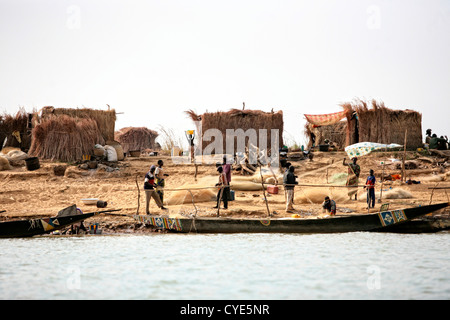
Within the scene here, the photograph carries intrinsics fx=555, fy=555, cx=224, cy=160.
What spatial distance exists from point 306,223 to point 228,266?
2096mm

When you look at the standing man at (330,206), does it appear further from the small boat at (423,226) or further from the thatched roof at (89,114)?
the thatched roof at (89,114)

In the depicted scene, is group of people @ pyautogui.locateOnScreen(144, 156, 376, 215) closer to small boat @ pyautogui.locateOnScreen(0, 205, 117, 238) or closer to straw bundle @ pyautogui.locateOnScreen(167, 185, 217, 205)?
straw bundle @ pyautogui.locateOnScreen(167, 185, 217, 205)

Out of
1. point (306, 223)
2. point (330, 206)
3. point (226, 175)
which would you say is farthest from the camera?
point (226, 175)

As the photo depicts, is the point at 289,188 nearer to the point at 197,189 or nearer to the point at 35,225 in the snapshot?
the point at 197,189

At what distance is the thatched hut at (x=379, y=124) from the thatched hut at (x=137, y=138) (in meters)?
11.7

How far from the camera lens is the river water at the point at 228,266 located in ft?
24.1

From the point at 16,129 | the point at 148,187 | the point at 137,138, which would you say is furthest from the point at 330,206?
the point at 137,138

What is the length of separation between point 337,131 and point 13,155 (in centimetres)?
1290

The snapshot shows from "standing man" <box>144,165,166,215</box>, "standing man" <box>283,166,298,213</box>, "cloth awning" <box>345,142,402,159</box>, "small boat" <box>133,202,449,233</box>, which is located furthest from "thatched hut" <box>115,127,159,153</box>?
"small boat" <box>133,202,449,233</box>

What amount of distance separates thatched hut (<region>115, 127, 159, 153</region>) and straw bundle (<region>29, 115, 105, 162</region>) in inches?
380

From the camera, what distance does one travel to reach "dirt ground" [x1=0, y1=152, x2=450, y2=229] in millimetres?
12370

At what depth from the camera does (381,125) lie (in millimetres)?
20516

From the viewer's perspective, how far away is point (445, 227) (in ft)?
33.6
